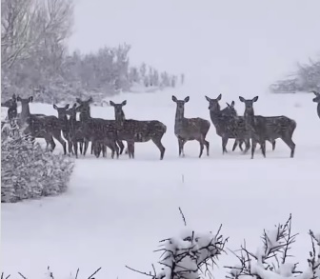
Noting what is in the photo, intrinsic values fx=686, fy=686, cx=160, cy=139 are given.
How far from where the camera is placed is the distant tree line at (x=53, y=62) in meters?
13.4

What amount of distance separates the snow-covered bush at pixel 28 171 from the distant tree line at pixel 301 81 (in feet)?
39.9

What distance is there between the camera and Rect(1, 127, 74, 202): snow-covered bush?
17.7 feet

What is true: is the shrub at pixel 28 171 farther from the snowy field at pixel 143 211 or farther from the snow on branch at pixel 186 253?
the snow on branch at pixel 186 253

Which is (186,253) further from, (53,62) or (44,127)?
(53,62)

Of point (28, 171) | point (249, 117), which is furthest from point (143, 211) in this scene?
point (249, 117)

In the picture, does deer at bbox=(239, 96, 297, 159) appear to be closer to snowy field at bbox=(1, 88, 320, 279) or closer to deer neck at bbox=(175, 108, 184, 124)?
deer neck at bbox=(175, 108, 184, 124)

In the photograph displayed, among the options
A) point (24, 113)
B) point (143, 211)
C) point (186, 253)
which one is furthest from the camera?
point (24, 113)

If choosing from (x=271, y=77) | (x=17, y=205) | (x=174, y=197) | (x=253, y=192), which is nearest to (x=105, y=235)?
(x=17, y=205)

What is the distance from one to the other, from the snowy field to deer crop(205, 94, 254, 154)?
75.8 inches

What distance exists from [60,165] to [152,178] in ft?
4.05

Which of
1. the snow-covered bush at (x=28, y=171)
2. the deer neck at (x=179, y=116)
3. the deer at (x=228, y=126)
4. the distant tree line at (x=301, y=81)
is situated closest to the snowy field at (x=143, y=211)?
the snow-covered bush at (x=28, y=171)

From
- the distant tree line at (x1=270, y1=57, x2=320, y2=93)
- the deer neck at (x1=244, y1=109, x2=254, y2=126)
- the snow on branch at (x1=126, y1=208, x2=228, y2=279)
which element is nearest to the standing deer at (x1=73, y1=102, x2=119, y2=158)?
the deer neck at (x1=244, y1=109, x2=254, y2=126)

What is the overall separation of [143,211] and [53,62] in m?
12.0

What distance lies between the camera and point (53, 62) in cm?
1667
